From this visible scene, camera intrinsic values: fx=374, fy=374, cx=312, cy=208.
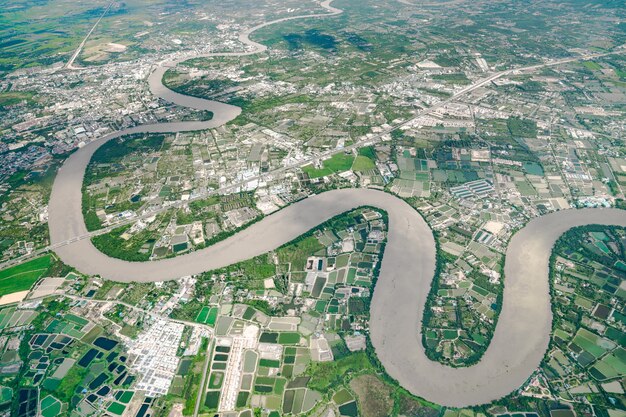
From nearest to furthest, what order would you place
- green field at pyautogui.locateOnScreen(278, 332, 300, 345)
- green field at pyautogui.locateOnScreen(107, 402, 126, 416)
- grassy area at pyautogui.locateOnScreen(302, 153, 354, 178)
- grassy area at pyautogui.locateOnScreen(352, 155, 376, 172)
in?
green field at pyautogui.locateOnScreen(107, 402, 126, 416) < green field at pyautogui.locateOnScreen(278, 332, 300, 345) < grassy area at pyautogui.locateOnScreen(302, 153, 354, 178) < grassy area at pyautogui.locateOnScreen(352, 155, 376, 172)

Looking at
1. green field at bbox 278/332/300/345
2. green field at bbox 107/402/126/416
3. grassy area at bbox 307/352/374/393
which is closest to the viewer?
green field at bbox 107/402/126/416

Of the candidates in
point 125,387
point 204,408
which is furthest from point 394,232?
point 125,387

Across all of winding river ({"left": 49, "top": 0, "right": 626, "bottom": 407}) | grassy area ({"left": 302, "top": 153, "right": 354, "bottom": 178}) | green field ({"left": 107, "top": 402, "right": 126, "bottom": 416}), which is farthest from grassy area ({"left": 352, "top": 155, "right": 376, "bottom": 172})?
green field ({"left": 107, "top": 402, "right": 126, "bottom": 416})

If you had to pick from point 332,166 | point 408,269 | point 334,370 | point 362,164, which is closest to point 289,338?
point 334,370

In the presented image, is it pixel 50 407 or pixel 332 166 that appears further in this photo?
pixel 332 166

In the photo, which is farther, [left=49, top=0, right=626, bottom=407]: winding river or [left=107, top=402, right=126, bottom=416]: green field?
[left=49, top=0, right=626, bottom=407]: winding river

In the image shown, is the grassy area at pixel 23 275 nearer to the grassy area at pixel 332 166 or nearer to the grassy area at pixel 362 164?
the grassy area at pixel 332 166

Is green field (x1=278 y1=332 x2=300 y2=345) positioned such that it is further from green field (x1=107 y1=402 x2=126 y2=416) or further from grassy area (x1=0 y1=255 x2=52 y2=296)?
grassy area (x1=0 y1=255 x2=52 y2=296)

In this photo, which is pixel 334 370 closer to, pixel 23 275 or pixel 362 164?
pixel 362 164
